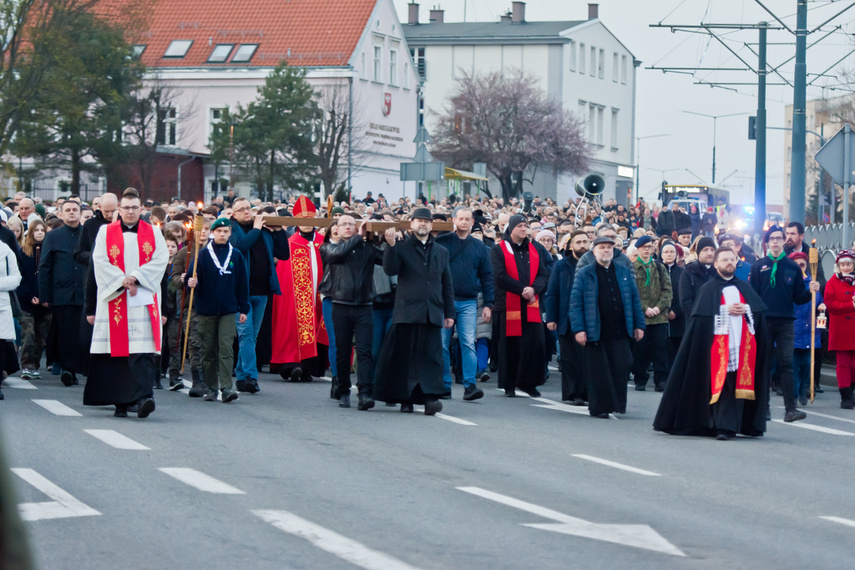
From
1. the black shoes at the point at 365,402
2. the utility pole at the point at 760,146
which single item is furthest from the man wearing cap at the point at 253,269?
the utility pole at the point at 760,146

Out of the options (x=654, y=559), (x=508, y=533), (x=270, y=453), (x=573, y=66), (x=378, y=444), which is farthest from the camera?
(x=573, y=66)

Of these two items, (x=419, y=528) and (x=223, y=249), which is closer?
(x=419, y=528)

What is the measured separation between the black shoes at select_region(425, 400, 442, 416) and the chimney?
278 feet

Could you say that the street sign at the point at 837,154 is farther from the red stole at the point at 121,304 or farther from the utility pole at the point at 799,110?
the red stole at the point at 121,304

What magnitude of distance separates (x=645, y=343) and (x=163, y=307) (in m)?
6.07

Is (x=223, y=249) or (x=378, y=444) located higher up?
(x=223, y=249)

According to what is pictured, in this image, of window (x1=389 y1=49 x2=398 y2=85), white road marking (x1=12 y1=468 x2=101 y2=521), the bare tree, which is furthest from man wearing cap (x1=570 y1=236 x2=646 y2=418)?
the bare tree

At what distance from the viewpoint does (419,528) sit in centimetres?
651

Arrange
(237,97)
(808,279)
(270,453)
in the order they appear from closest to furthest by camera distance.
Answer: (270,453), (808,279), (237,97)

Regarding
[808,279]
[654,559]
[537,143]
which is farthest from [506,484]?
[537,143]

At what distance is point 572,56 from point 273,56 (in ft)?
89.3

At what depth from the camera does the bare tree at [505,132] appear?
7775cm

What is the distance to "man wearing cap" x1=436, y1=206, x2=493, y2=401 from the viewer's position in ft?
46.8

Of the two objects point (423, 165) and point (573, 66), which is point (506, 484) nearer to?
point (423, 165)
